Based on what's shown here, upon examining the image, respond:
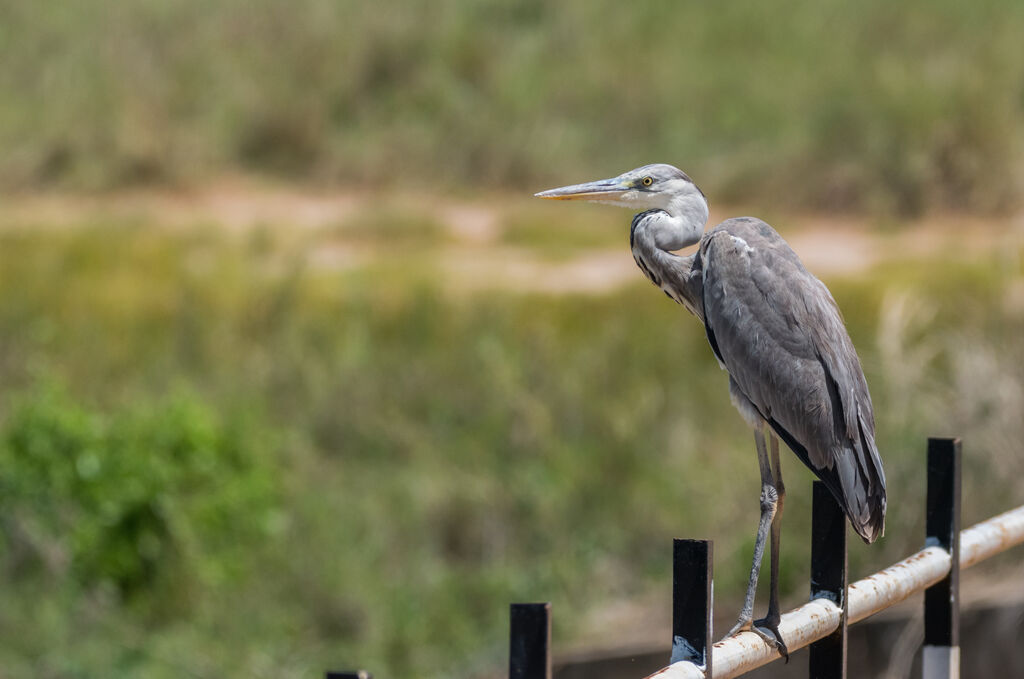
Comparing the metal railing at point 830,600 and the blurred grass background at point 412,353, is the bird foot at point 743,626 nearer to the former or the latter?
the metal railing at point 830,600

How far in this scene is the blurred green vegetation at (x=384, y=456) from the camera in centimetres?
569

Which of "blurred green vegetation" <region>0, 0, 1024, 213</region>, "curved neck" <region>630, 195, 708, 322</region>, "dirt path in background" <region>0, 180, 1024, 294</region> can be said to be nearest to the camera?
"curved neck" <region>630, 195, 708, 322</region>

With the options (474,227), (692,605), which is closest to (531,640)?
(692,605)

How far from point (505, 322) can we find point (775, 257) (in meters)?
5.85

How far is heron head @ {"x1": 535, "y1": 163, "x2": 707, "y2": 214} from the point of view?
2.68 m

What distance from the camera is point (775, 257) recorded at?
8.68 ft

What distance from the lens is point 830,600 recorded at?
2191mm

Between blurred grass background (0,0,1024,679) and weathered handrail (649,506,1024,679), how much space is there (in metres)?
2.67

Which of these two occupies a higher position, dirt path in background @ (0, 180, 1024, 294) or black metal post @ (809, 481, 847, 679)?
dirt path in background @ (0, 180, 1024, 294)

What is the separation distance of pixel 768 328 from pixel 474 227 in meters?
9.44

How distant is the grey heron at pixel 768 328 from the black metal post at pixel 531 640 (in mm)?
1082

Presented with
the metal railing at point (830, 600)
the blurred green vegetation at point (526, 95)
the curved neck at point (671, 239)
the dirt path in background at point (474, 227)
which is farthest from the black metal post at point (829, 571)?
the blurred green vegetation at point (526, 95)

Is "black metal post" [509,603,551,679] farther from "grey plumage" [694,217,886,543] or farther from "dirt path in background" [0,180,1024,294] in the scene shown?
"dirt path in background" [0,180,1024,294]

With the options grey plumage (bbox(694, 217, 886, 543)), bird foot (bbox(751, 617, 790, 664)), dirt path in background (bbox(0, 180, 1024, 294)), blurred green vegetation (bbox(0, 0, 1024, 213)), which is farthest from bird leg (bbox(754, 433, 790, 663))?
blurred green vegetation (bbox(0, 0, 1024, 213))
